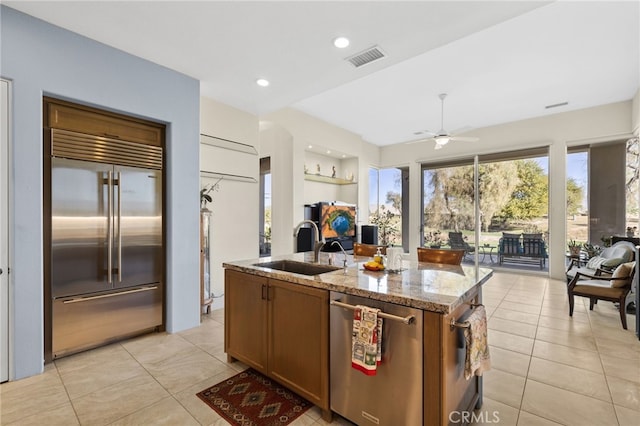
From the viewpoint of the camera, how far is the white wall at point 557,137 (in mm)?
5340

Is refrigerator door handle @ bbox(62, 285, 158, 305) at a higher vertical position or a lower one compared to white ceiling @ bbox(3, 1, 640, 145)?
lower

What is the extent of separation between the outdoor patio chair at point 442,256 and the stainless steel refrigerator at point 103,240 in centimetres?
283

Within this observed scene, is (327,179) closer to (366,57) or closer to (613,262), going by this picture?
(366,57)

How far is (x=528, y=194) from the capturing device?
6281 millimetres

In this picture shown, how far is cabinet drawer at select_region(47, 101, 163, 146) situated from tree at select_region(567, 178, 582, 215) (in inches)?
289

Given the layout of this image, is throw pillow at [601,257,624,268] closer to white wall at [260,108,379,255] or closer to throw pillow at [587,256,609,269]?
throw pillow at [587,256,609,269]

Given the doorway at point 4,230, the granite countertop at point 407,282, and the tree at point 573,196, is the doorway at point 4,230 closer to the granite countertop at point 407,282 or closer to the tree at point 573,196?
the granite countertop at point 407,282

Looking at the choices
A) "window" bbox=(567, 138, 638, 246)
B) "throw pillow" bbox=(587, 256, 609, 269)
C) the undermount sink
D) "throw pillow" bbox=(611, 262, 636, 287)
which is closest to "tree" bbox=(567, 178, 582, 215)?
"window" bbox=(567, 138, 638, 246)

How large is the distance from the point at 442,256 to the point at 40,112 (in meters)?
3.70

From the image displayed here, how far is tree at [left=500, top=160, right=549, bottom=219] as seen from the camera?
6133 mm

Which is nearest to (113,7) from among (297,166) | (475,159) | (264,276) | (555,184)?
(264,276)

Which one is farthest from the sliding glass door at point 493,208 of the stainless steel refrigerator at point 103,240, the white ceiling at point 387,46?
the stainless steel refrigerator at point 103,240

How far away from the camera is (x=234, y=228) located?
4379 mm

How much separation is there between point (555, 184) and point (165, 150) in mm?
7040
